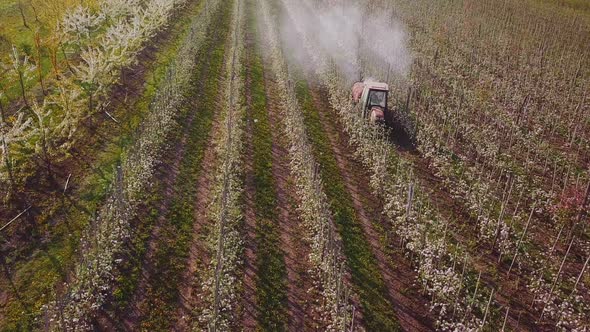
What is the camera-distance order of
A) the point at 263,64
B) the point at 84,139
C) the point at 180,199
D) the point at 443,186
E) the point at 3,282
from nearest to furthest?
1. the point at 3,282
2. the point at 180,199
3. the point at 443,186
4. the point at 84,139
5. the point at 263,64

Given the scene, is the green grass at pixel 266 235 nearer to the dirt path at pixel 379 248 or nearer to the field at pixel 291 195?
the field at pixel 291 195

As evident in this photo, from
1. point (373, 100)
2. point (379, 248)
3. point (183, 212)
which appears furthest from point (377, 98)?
point (183, 212)

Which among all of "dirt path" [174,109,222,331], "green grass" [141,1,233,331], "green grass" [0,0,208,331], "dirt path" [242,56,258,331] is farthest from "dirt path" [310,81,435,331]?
"green grass" [0,0,208,331]

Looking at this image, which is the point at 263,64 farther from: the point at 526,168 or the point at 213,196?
the point at 526,168

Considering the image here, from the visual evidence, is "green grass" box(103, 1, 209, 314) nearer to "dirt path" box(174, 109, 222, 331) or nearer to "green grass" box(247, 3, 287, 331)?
"dirt path" box(174, 109, 222, 331)

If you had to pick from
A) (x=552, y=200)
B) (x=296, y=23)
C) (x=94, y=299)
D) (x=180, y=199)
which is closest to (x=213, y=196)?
(x=180, y=199)
